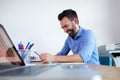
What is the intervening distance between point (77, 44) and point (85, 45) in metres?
0.23

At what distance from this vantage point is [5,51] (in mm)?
919

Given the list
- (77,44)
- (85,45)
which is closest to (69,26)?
(77,44)

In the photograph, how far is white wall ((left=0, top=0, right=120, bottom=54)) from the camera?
2363 millimetres

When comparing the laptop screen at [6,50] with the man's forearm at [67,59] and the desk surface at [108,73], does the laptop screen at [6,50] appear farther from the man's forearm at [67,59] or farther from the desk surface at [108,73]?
the desk surface at [108,73]

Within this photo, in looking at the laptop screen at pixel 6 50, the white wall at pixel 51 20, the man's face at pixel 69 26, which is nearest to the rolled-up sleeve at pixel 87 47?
the man's face at pixel 69 26

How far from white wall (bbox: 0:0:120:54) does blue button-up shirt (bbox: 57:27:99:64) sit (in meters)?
0.48

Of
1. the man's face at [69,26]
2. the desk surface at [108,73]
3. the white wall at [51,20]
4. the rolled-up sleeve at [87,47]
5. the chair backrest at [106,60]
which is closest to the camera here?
the desk surface at [108,73]

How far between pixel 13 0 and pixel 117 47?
1.27 m

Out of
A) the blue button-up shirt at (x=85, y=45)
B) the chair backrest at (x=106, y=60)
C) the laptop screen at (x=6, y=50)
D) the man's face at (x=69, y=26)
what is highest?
the laptop screen at (x=6, y=50)

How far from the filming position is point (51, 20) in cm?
241

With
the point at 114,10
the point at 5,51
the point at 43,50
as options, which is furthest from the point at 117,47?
the point at 5,51

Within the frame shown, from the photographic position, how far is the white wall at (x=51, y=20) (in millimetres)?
2363

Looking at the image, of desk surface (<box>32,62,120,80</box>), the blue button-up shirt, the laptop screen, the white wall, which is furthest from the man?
desk surface (<box>32,62,120,80</box>)

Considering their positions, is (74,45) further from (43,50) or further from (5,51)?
(5,51)
